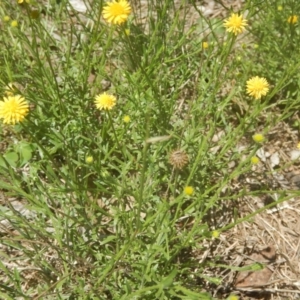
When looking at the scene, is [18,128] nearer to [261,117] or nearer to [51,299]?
[51,299]

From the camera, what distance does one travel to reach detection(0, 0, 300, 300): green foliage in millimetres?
1812

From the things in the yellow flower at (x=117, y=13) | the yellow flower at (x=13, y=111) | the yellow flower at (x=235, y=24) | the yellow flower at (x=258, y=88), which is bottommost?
the yellow flower at (x=13, y=111)

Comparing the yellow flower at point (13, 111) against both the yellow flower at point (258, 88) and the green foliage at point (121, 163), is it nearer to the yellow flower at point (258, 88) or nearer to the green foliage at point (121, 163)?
the green foliage at point (121, 163)

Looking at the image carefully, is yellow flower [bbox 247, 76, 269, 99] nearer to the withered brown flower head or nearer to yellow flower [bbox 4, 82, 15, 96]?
the withered brown flower head

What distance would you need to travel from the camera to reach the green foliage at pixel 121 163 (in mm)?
1812

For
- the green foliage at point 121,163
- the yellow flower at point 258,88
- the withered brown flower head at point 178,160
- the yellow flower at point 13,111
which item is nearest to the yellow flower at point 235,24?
the green foliage at point 121,163

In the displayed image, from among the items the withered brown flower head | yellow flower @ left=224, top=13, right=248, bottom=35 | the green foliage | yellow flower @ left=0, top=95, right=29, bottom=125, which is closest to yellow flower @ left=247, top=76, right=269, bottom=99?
the green foliage

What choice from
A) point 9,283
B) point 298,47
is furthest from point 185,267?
point 298,47

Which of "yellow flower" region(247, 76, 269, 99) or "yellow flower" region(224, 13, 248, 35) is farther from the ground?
"yellow flower" region(224, 13, 248, 35)

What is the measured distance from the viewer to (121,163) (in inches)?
79.2

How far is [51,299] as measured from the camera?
1.86 metres

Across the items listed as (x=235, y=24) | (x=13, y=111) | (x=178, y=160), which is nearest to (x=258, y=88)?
(x=235, y=24)

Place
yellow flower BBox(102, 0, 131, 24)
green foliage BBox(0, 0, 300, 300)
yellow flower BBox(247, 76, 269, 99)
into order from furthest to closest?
yellow flower BBox(247, 76, 269, 99)
green foliage BBox(0, 0, 300, 300)
yellow flower BBox(102, 0, 131, 24)

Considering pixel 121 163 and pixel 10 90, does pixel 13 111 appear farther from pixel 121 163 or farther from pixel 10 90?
pixel 121 163
